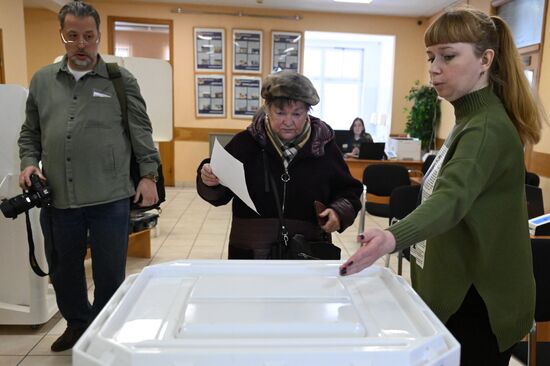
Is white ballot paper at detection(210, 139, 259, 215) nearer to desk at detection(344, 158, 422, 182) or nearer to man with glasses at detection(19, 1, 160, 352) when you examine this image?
man with glasses at detection(19, 1, 160, 352)

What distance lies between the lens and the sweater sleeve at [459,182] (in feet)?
2.82

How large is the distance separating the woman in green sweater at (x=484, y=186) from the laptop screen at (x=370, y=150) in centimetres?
430

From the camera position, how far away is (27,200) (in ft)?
5.89

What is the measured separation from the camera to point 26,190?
1.82 meters

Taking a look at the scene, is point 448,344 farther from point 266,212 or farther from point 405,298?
point 266,212

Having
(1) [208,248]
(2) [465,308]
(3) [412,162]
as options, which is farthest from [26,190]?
(3) [412,162]

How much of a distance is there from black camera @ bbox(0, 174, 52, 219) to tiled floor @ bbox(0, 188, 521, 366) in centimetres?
85

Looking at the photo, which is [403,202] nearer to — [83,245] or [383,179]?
[383,179]

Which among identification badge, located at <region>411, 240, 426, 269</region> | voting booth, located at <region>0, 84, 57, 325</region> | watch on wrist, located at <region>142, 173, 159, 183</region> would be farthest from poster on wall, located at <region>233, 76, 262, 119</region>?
identification badge, located at <region>411, 240, 426, 269</region>

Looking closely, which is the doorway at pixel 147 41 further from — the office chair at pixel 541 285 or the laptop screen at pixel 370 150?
the office chair at pixel 541 285

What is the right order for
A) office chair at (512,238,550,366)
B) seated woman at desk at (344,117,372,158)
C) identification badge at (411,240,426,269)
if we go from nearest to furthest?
1. identification badge at (411,240,426,269)
2. office chair at (512,238,550,366)
3. seated woman at desk at (344,117,372,158)

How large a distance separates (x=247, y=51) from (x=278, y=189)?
605 centimetres

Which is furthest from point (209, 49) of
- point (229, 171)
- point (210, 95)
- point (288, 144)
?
point (229, 171)

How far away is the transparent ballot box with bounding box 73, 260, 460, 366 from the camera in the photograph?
0.68m
